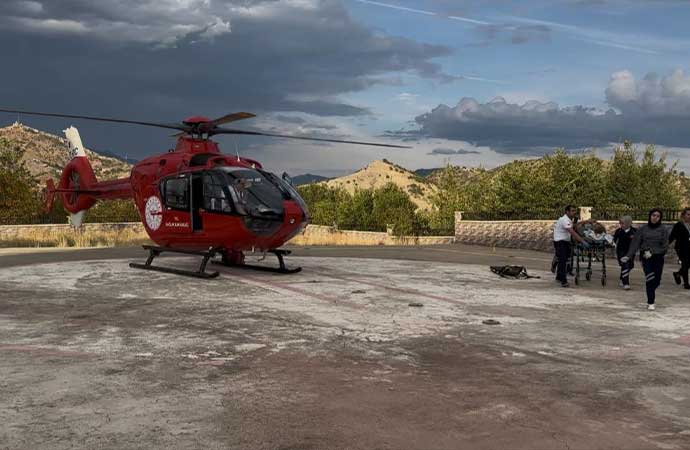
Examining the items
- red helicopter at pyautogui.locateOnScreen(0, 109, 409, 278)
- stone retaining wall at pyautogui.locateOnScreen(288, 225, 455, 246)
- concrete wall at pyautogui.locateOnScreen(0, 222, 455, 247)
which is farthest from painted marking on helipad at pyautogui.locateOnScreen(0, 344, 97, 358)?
stone retaining wall at pyautogui.locateOnScreen(288, 225, 455, 246)

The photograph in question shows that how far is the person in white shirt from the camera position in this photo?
531 inches

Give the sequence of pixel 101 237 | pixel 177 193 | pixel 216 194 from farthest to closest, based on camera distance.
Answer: pixel 101 237 < pixel 177 193 < pixel 216 194

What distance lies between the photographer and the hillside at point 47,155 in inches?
3922

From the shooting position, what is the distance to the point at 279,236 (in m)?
14.0

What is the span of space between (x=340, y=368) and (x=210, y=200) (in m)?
8.41

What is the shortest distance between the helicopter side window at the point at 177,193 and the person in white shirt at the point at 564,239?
8.52m

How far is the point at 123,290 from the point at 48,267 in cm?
587

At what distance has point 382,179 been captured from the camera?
446 feet

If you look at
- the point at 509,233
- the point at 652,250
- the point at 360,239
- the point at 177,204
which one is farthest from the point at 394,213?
the point at 652,250

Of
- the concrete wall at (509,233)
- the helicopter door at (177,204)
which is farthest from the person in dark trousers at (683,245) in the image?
the helicopter door at (177,204)

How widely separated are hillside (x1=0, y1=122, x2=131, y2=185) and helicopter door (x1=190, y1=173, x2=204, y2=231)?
85342 mm

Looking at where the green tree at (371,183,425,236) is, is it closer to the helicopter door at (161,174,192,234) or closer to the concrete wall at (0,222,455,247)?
the concrete wall at (0,222,455,247)

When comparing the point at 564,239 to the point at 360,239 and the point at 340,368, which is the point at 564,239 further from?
the point at 360,239

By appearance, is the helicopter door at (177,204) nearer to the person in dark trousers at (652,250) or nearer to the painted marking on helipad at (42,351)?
the painted marking on helipad at (42,351)
